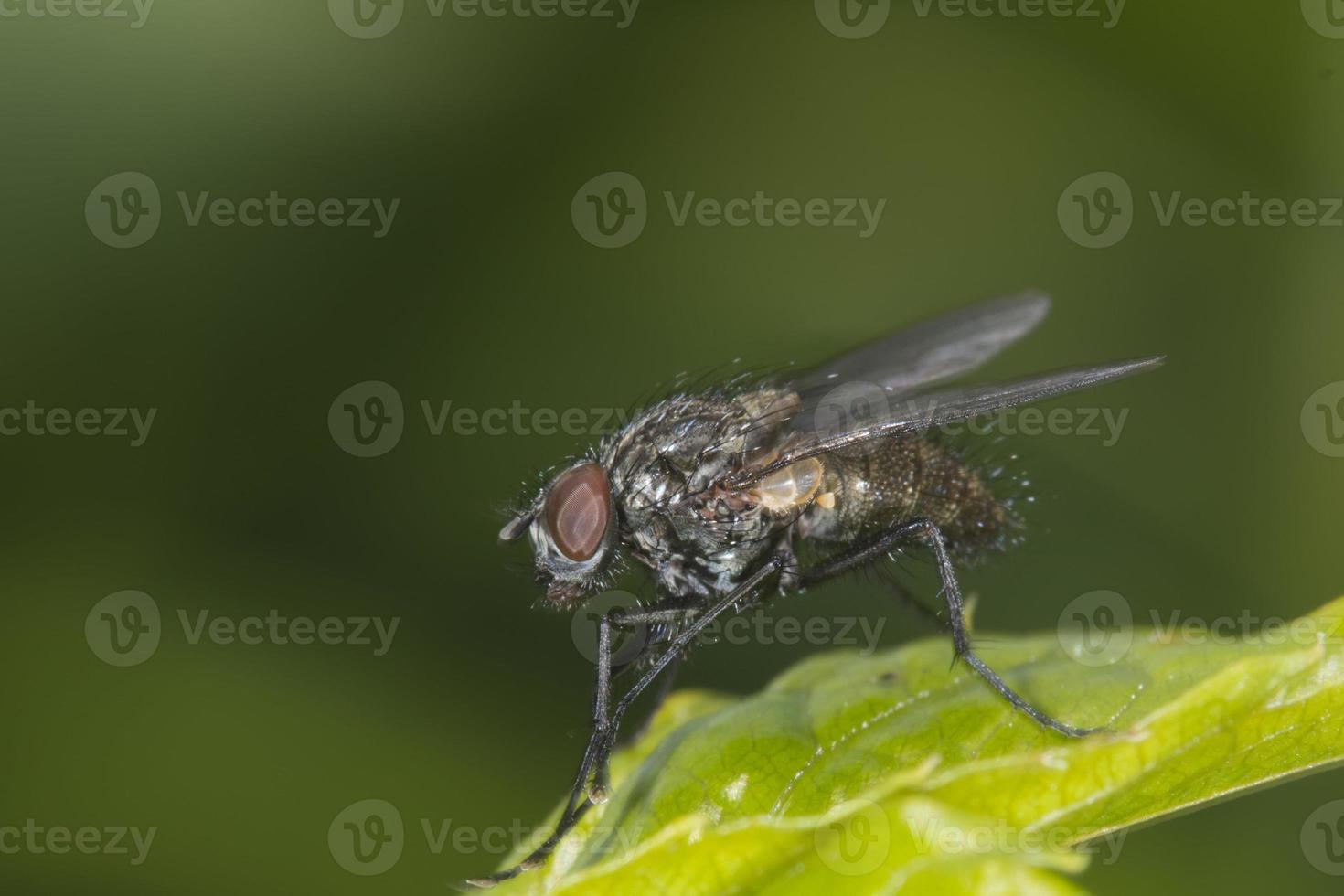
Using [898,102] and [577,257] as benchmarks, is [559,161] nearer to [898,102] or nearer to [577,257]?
[577,257]

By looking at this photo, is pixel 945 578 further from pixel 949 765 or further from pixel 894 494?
pixel 949 765

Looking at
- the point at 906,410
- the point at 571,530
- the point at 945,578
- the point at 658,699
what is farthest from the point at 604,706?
the point at 906,410

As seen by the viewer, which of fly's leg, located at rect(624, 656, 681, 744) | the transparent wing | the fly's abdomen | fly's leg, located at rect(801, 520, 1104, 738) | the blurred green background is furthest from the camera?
the blurred green background

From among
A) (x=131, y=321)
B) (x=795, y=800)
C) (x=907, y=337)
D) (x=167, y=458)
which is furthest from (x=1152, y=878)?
(x=131, y=321)

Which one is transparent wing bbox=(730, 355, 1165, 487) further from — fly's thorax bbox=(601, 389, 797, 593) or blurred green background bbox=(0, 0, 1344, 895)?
blurred green background bbox=(0, 0, 1344, 895)

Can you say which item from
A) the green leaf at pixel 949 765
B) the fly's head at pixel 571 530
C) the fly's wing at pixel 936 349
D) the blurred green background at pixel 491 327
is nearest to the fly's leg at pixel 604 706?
the green leaf at pixel 949 765

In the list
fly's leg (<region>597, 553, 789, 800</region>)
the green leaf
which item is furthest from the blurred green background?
the green leaf
